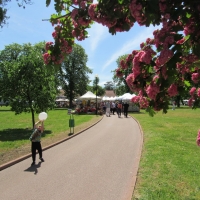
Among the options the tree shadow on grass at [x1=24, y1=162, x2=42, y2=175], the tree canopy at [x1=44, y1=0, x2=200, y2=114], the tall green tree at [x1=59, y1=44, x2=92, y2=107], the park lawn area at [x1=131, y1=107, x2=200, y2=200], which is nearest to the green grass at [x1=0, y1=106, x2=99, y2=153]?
the tree shadow on grass at [x1=24, y1=162, x2=42, y2=175]

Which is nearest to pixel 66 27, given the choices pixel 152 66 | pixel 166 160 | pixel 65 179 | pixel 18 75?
pixel 152 66

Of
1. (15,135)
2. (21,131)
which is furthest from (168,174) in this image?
(21,131)

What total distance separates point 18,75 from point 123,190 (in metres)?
13.1

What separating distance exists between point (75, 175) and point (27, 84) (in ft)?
37.6

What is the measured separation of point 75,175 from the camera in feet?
22.4

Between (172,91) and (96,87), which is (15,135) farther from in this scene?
(96,87)

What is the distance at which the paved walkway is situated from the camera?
215 inches

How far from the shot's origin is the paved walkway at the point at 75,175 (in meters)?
5.47

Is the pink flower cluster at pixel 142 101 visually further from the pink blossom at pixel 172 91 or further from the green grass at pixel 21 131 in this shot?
the green grass at pixel 21 131

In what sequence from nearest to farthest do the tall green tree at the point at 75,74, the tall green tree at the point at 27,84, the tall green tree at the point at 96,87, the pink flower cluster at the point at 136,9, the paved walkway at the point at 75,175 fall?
the pink flower cluster at the point at 136,9
the paved walkway at the point at 75,175
the tall green tree at the point at 27,84
the tall green tree at the point at 96,87
the tall green tree at the point at 75,74

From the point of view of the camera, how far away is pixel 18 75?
16547mm

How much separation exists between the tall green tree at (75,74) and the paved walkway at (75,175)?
5483 centimetres

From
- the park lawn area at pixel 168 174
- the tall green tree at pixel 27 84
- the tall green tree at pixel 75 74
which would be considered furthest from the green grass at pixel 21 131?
the tall green tree at pixel 75 74

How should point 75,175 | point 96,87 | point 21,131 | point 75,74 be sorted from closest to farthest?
point 75,175 → point 21,131 → point 96,87 → point 75,74
